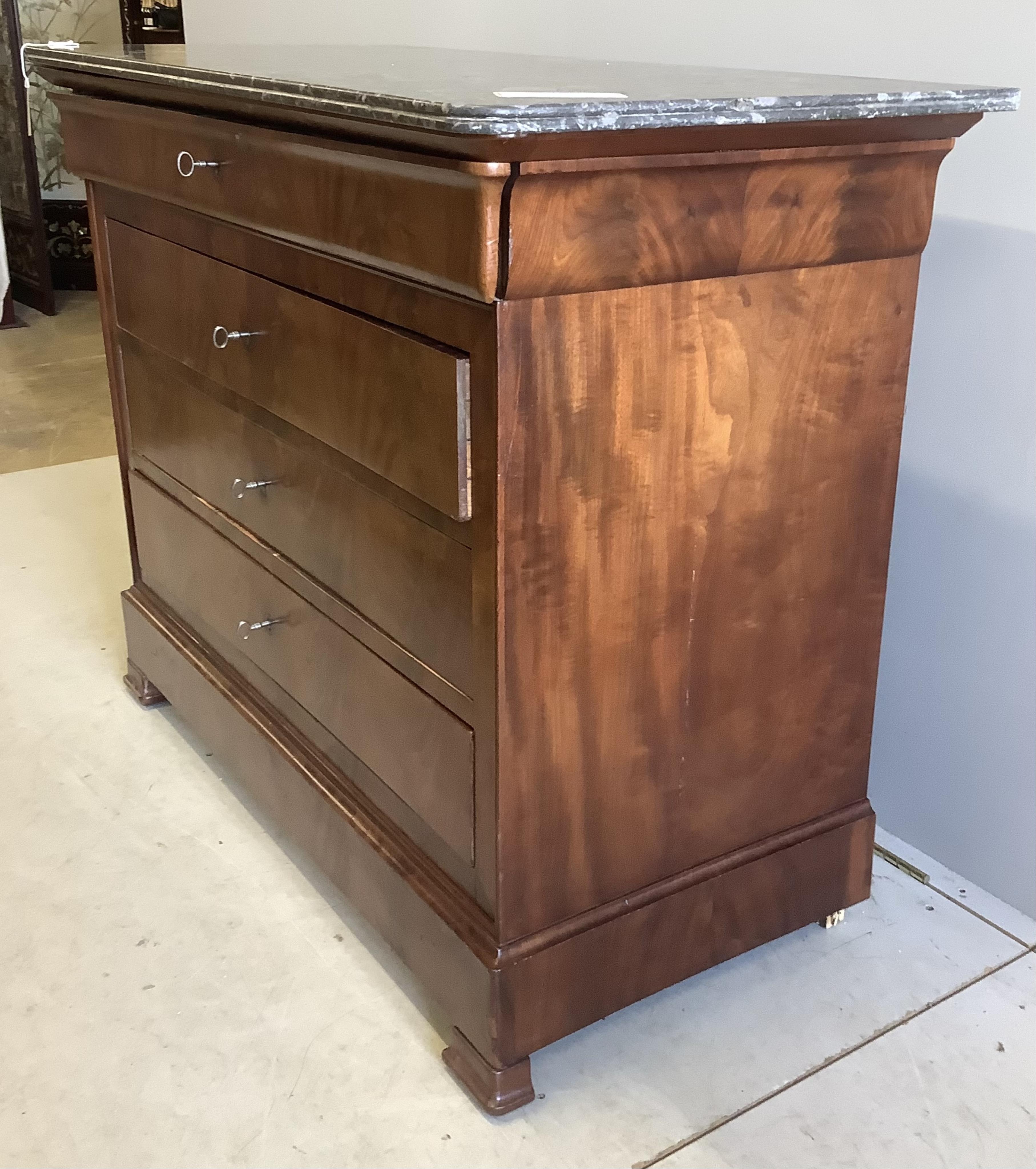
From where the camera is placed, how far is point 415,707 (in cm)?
116

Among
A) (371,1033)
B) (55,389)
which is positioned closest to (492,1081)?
(371,1033)

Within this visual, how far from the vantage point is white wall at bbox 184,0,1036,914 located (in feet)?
4.06

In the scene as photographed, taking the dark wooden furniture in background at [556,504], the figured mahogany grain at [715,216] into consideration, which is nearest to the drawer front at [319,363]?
the dark wooden furniture in background at [556,504]

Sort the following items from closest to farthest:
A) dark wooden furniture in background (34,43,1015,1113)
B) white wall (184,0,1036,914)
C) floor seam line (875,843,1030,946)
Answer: dark wooden furniture in background (34,43,1015,1113) → white wall (184,0,1036,914) → floor seam line (875,843,1030,946)

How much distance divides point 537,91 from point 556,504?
317 millimetres

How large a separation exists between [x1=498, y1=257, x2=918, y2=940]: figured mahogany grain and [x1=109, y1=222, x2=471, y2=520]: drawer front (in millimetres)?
72

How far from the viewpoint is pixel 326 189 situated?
40.7 inches

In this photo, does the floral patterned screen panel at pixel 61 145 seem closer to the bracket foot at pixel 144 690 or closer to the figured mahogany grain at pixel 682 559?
the bracket foot at pixel 144 690

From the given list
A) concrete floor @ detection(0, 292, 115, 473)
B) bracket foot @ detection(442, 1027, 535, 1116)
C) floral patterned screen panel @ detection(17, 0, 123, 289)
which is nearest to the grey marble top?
bracket foot @ detection(442, 1027, 535, 1116)

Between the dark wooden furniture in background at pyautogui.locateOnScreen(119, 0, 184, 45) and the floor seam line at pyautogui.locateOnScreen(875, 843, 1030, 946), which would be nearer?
the floor seam line at pyautogui.locateOnScreen(875, 843, 1030, 946)

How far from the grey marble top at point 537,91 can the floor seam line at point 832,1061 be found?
87cm

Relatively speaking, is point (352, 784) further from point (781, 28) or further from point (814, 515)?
point (781, 28)

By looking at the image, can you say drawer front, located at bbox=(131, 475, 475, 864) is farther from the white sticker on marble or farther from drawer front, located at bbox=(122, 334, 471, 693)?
the white sticker on marble

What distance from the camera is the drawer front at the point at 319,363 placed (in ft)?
3.23
